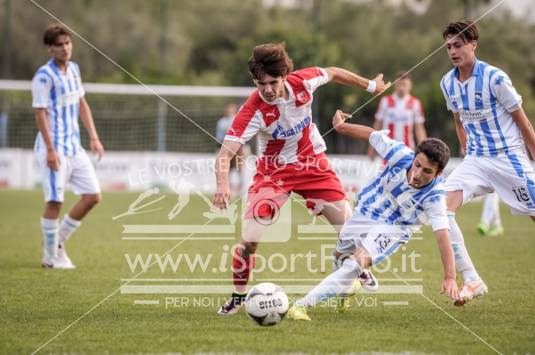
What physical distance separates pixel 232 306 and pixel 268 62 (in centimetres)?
194

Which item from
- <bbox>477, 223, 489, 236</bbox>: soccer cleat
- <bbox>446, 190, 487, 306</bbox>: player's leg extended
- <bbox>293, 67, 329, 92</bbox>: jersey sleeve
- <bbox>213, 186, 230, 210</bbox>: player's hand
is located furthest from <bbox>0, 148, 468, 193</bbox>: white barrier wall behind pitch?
<bbox>213, 186, 230, 210</bbox>: player's hand

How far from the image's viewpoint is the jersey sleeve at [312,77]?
651 centimetres

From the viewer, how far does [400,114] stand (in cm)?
1342

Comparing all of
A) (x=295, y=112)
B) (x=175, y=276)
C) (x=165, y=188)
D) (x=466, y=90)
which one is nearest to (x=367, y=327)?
(x=295, y=112)

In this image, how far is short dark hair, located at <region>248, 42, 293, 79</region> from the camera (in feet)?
19.5

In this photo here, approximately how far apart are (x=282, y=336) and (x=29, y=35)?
142 ft

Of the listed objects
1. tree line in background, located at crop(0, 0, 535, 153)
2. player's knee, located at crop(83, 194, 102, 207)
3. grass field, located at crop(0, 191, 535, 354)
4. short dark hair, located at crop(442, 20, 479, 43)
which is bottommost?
Answer: grass field, located at crop(0, 191, 535, 354)

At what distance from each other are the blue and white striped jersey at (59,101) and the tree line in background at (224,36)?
856 inches

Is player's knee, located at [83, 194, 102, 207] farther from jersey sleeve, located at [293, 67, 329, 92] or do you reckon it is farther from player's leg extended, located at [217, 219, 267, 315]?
jersey sleeve, located at [293, 67, 329, 92]

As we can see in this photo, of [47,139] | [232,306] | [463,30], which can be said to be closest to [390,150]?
[463,30]

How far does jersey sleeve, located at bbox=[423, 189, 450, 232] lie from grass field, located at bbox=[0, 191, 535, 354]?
730 mm

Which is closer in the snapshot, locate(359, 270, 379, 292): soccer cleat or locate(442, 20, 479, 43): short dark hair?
locate(442, 20, 479, 43): short dark hair

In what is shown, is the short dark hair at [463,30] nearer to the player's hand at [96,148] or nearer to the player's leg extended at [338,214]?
the player's leg extended at [338,214]

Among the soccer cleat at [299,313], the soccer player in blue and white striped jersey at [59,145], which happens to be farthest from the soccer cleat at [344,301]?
the soccer player in blue and white striped jersey at [59,145]
